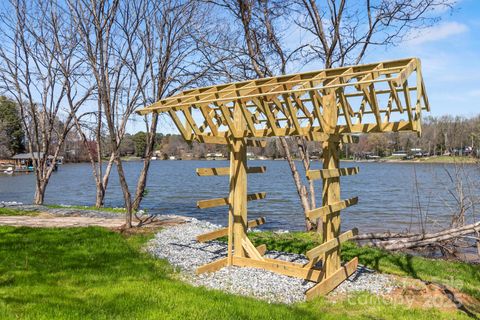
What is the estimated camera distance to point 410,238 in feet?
34.4

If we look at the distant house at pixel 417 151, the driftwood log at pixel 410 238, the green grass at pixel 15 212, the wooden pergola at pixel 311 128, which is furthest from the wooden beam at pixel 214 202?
the distant house at pixel 417 151

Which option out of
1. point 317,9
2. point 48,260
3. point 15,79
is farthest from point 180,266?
point 15,79

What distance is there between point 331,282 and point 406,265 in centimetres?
274

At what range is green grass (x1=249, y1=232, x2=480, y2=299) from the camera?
702cm

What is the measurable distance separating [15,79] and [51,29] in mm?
2957

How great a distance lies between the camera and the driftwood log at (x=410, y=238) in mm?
9609

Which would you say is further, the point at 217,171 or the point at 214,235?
the point at 214,235

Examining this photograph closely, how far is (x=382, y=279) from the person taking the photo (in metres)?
6.62

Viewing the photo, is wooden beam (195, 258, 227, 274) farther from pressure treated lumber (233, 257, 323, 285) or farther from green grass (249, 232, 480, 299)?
green grass (249, 232, 480, 299)

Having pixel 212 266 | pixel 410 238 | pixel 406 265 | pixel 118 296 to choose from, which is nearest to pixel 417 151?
pixel 410 238

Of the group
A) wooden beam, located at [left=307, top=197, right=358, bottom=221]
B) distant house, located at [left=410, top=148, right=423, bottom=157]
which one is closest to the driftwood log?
wooden beam, located at [left=307, top=197, right=358, bottom=221]

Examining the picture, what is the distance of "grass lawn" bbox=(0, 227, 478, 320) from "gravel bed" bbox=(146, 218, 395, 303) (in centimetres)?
36

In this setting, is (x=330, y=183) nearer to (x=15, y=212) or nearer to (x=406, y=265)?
(x=406, y=265)

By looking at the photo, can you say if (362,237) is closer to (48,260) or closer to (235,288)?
(235,288)
